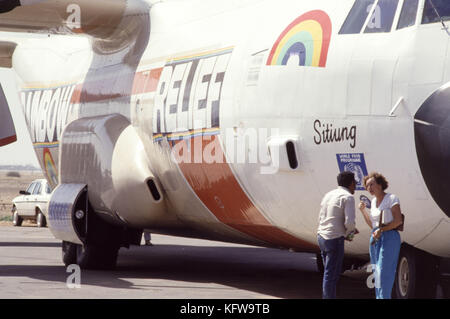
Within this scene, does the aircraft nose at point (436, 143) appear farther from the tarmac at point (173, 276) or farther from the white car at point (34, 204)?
the white car at point (34, 204)

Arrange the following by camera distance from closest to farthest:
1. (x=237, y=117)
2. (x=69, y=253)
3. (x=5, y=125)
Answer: (x=237, y=117), (x=5, y=125), (x=69, y=253)

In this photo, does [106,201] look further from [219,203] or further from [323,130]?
[323,130]

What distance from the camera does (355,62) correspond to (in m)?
8.43

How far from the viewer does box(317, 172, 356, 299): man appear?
8.23m

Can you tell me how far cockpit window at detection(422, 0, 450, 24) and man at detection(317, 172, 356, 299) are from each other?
5.42 ft

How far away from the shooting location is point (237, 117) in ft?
32.4

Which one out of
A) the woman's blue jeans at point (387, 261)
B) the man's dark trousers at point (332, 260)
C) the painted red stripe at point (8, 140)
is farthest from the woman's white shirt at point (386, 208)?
the painted red stripe at point (8, 140)

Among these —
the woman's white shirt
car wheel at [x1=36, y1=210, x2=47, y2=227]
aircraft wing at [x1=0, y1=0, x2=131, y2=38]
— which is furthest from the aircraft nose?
car wheel at [x1=36, y1=210, x2=47, y2=227]

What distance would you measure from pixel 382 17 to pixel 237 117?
2.19 metres

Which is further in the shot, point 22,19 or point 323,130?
point 22,19

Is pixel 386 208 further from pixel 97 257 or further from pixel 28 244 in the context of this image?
pixel 28 244

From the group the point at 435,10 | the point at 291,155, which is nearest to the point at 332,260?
the point at 291,155
